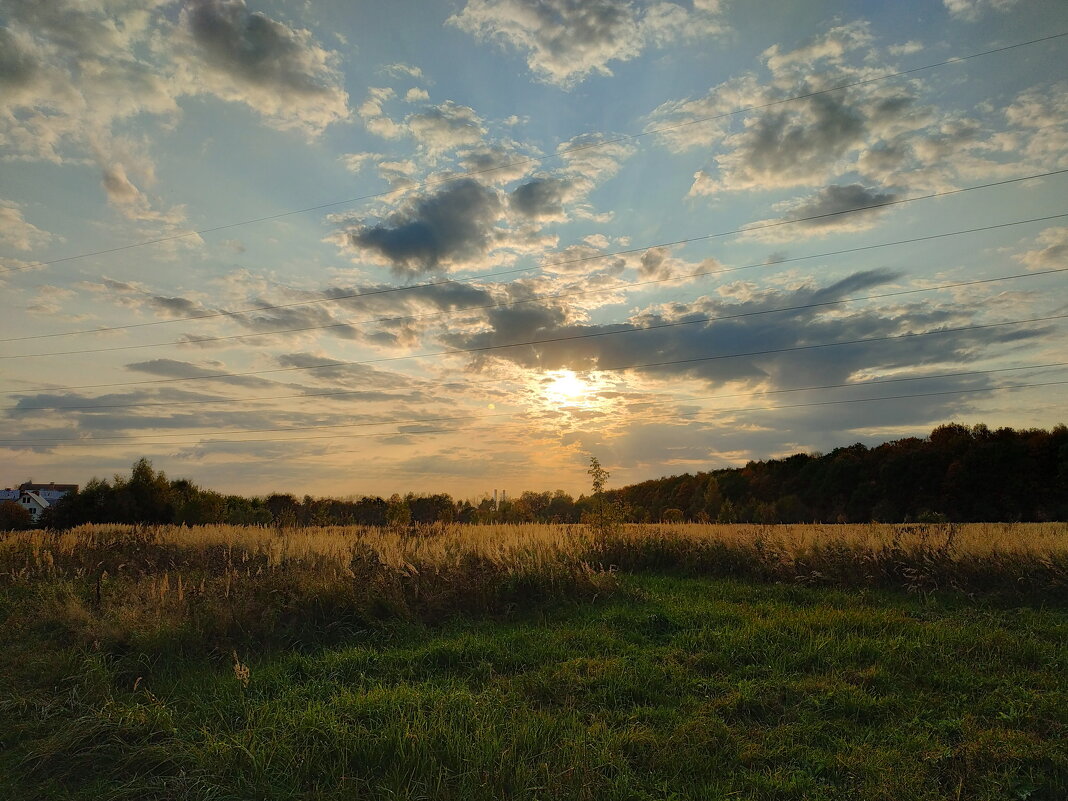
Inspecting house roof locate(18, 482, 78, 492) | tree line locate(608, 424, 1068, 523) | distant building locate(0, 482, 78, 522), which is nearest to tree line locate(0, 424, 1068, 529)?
tree line locate(608, 424, 1068, 523)

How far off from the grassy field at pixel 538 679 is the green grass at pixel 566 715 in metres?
0.03

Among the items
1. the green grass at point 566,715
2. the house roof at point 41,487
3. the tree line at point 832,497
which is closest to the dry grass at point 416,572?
the green grass at point 566,715

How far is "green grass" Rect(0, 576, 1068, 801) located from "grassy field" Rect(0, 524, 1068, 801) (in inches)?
1.0

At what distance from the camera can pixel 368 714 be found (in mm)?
5617

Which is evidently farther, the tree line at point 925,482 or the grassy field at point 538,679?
the tree line at point 925,482

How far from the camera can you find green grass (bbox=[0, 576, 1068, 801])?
482 centimetres

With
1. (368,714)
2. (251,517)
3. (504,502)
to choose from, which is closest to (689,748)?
(368,714)

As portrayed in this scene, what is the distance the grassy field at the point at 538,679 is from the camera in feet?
16.1

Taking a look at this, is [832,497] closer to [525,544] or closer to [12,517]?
[525,544]

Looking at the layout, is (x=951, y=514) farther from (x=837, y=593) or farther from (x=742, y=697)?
(x=742, y=697)

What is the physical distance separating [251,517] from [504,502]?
21344 mm

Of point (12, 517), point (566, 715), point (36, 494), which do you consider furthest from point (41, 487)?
point (566, 715)

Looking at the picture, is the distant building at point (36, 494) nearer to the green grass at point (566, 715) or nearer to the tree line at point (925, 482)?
the tree line at point (925, 482)

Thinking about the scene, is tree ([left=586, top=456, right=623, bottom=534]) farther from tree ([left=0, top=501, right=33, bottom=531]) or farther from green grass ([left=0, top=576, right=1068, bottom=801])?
tree ([left=0, top=501, right=33, bottom=531])
